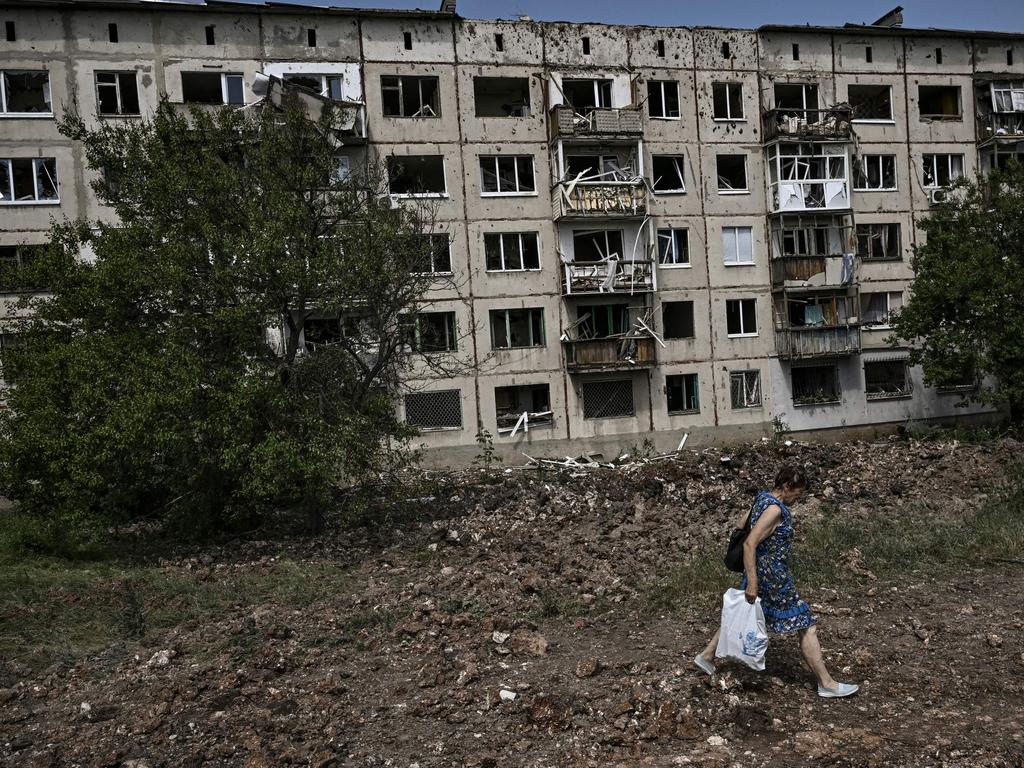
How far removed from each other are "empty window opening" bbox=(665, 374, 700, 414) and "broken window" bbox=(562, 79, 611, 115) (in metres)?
10.2

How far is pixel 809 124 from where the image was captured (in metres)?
32.2

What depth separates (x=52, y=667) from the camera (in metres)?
9.86

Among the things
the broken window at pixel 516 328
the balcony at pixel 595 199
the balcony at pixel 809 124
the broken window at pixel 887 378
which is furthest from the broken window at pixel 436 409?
the broken window at pixel 887 378

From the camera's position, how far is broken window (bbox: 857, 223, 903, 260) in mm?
33312

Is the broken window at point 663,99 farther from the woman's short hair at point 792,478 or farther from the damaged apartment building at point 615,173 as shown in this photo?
the woman's short hair at point 792,478

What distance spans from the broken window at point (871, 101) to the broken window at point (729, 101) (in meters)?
4.79

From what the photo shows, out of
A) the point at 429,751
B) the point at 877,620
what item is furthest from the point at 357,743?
the point at 877,620

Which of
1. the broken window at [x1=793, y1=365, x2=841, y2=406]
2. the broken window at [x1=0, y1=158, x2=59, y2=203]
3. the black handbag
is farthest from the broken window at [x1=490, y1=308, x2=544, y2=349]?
the black handbag

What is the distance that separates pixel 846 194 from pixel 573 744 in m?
29.8

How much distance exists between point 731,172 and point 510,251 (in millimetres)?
9689

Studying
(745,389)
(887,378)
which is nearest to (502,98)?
(745,389)

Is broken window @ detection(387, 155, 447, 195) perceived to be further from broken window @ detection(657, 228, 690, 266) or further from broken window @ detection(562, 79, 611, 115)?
broken window @ detection(657, 228, 690, 266)

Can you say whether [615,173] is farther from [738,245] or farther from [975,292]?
→ [975,292]

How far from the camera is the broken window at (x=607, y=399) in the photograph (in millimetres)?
30781
